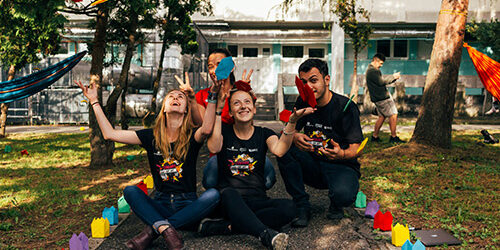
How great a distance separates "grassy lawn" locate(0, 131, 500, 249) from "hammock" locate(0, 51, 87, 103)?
3.78 ft

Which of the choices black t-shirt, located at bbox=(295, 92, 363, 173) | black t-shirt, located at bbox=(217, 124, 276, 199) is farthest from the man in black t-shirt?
black t-shirt, located at bbox=(217, 124, 276, 199)

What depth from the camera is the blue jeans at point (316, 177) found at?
11.8ft

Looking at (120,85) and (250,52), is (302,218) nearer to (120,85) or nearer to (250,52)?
(120,85)

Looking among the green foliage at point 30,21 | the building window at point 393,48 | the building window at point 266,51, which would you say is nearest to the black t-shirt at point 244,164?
the green foliage at point 30,21

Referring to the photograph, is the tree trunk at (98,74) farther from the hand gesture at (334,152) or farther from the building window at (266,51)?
the building window at (266,51)

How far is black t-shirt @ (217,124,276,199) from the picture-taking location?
3469mm

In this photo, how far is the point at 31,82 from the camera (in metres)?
6.48

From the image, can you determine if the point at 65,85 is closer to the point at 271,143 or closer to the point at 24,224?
the point at 24,224

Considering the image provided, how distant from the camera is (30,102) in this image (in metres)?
15.4

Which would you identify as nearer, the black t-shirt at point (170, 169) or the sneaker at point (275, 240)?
the sneaker at point (275, 240)

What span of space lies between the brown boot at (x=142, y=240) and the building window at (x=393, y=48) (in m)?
20.2

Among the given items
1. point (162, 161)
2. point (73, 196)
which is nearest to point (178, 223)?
point (162, 161)

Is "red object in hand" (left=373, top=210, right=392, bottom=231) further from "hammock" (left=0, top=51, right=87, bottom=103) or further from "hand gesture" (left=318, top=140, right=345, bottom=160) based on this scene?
"hammock" (left=0, top=51, right=87, bottom=103)

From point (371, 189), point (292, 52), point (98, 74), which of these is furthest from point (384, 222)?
point (292, 52)
